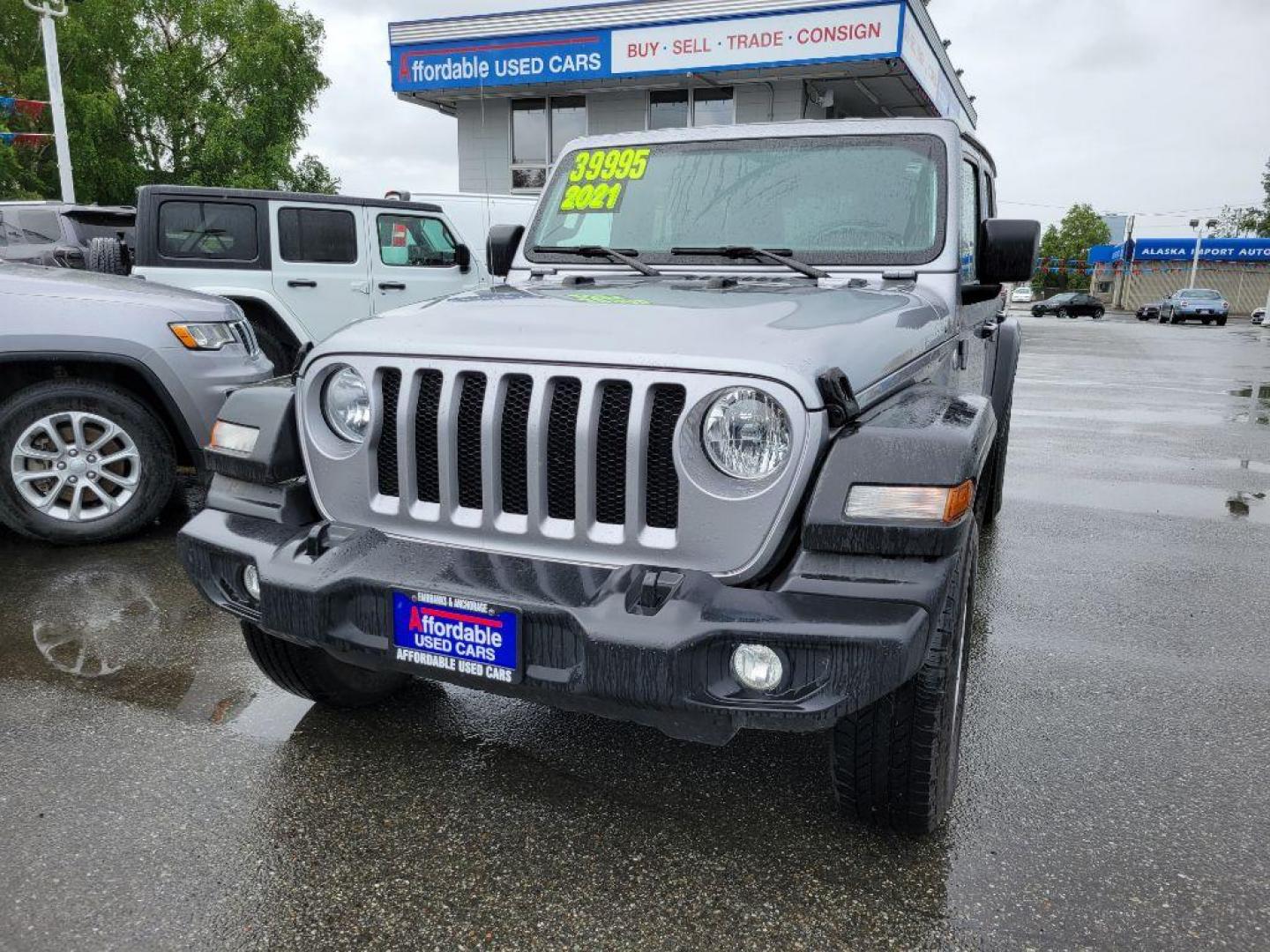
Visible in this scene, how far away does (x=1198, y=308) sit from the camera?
3931cm

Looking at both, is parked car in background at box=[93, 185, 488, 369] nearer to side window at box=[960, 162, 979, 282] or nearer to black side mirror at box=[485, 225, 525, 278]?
black side mirror at box=[485, 225, 525, 278]

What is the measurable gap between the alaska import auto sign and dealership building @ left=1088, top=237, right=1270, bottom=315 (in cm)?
5012

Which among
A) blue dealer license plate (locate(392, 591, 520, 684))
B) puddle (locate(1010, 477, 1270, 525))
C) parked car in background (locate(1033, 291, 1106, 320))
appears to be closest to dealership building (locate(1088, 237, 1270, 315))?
parked car in background (locate(1033, 291, 1106, 320))

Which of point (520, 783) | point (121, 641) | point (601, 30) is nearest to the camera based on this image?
point (520, 783)

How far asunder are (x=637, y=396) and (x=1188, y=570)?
4139 millimetres

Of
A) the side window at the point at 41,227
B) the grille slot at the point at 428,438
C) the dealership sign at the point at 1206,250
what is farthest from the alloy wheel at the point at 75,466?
the dealership sign at the point at 1206,250

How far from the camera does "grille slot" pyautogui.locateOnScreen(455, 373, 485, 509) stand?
94.9 inches

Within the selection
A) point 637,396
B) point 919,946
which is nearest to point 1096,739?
point 919,946

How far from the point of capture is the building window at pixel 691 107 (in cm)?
1994

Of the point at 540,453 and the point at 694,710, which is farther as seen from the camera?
the point at 540,453

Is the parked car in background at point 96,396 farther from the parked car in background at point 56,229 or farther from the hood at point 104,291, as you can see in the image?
the parked car in background at point 56,229

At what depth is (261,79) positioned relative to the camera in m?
23.8

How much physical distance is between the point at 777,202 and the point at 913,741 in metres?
2.16

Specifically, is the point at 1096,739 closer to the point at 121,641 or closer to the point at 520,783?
the point at 520,783
